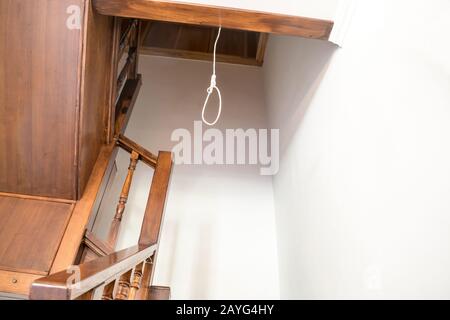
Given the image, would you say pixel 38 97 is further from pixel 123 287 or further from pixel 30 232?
pixel 123 287

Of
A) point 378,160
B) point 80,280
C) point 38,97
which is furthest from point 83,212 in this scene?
point 378,160

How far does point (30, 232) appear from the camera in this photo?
1.66 metres

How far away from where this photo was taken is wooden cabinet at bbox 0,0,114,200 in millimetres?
1500

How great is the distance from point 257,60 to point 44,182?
281 centimetres

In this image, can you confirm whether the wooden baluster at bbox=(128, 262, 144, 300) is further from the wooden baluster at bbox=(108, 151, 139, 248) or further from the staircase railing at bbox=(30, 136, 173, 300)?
the wooden baluster at bbox=(108, 151, 139, 248)

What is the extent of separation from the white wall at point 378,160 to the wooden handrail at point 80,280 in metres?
0.85

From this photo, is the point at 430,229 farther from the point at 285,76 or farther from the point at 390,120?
the point at 285,76

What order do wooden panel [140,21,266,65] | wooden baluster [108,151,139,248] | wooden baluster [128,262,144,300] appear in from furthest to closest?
wooden panel [140,21,266,65] < wooden baluster [108,151,139,248] < wooden baluster [128,262,144,300]

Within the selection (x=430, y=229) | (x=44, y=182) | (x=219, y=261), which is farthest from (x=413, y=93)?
(x=219, y=261)

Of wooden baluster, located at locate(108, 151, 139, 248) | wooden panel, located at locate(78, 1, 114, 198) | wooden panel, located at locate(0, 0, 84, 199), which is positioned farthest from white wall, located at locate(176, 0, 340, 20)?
wooden baluster, located at locate(108, 151, 139, 248)

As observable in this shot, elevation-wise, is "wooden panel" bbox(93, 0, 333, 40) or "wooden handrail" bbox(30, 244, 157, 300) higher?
"wooden panel" bbox(93, 0, 333, 40)

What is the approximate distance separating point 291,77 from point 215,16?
116 cm

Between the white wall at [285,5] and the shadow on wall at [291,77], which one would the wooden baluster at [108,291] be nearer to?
the white wall at [285,5]

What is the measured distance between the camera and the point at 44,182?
1.75 m
